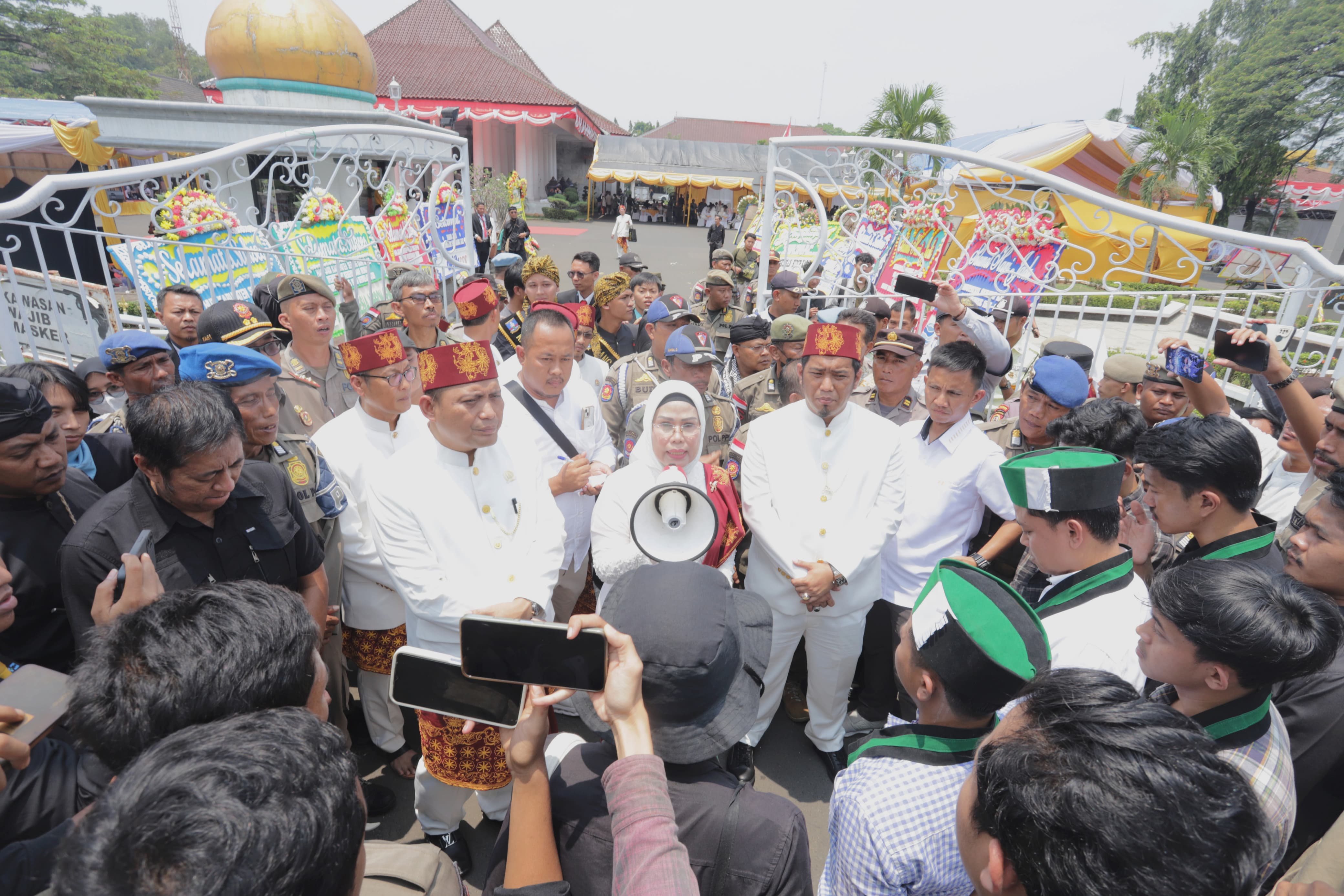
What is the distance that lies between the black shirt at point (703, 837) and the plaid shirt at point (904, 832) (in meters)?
0.12

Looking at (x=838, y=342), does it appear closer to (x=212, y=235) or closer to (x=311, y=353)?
(x=311, y=353)

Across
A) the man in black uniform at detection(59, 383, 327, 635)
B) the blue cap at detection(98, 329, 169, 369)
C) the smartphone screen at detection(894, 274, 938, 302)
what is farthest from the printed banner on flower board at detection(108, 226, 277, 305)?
the smartphone screen at detection(894, 274, 938, 302)

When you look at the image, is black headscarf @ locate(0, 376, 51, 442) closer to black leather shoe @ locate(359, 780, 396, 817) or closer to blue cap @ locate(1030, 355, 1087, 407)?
black leather shoe @ locate(359, 780, 396, 817)

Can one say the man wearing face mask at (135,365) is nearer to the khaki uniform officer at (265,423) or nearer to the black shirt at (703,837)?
the khaki uniform officer at (265,423)

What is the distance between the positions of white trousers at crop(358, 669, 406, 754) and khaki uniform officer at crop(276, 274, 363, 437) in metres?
1.27

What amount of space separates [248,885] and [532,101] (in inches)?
1152

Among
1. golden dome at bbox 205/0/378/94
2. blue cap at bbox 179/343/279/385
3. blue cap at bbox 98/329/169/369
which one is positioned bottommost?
blue cap at bbox 98/329/169/369

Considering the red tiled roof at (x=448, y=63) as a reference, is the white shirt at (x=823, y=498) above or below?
below

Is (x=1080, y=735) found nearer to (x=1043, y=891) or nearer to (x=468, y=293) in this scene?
(x=1043, y=891)

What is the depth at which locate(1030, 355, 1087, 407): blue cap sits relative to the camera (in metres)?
3.21

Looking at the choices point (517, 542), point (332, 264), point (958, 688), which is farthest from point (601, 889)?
point (332, 264)

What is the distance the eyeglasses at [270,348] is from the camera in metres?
3.38

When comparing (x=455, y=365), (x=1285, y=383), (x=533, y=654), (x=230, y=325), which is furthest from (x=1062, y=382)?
(x=230, y=325)

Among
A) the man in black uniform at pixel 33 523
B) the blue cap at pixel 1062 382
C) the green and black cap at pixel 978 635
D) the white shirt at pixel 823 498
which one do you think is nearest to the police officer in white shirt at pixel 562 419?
the white shirt at pixel 823 498
